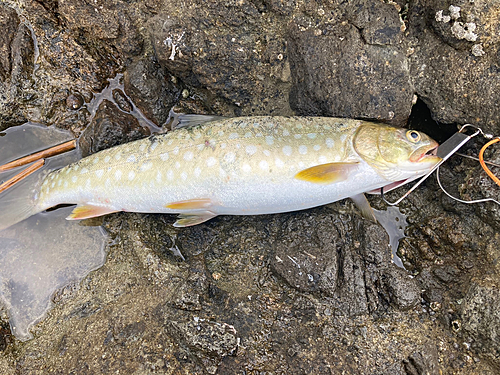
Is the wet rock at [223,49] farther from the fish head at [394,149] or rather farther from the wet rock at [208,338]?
the wet rock at [208,338]

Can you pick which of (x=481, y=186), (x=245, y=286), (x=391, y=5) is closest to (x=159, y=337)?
(x=245, y=286)

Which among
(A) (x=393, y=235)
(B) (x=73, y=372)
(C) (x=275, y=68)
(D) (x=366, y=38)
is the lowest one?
(B) (x=73, y=372)

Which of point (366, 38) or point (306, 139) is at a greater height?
point (366, 38)

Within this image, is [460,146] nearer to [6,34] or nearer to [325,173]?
[325,173]

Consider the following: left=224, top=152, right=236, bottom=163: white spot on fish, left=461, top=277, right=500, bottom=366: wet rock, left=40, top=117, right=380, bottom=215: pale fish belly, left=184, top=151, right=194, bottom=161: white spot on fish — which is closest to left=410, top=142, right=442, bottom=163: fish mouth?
left=40, top=117, right=380, bottom=215: pale fish belly

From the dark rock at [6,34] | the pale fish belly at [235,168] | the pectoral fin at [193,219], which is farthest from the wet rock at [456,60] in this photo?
the dark rock at [6,34]

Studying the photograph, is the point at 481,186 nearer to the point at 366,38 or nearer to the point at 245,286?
the point at 366,38

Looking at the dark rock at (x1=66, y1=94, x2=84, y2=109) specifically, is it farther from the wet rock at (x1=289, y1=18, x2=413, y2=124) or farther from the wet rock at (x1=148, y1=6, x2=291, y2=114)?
the wet rock at (x1=289, y1=18, x2=413, y2=124)
